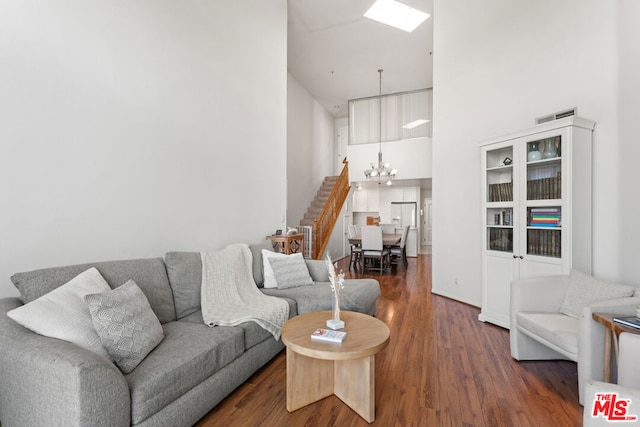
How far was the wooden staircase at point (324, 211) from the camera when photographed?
6.89 metres

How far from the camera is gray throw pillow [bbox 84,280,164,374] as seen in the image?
1.59 metres

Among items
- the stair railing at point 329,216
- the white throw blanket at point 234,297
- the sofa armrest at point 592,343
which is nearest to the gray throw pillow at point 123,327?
the white throw blanket at point 234,297

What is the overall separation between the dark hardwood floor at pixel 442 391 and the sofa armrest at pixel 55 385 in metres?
0.72

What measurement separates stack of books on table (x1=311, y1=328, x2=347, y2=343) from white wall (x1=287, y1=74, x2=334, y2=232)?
17.8 ft

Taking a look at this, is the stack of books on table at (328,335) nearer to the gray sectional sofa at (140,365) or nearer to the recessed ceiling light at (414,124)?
the gray sectional sofa at (140,365)

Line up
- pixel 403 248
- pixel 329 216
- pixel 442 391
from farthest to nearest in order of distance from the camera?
pixel 329 216, pixel 403 248, pixel 442 391

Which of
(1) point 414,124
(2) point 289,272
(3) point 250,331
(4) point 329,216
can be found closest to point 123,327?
(3) point 250,331

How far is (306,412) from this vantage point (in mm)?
1942

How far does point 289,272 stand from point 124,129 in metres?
2.07

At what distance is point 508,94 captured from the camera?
3.78 m

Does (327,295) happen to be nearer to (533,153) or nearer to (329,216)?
(533,153)

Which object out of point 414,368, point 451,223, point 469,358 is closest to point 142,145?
point 414,368

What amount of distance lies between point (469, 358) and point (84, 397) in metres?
2.76

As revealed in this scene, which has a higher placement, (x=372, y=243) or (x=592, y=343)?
(x=372, y=243)
